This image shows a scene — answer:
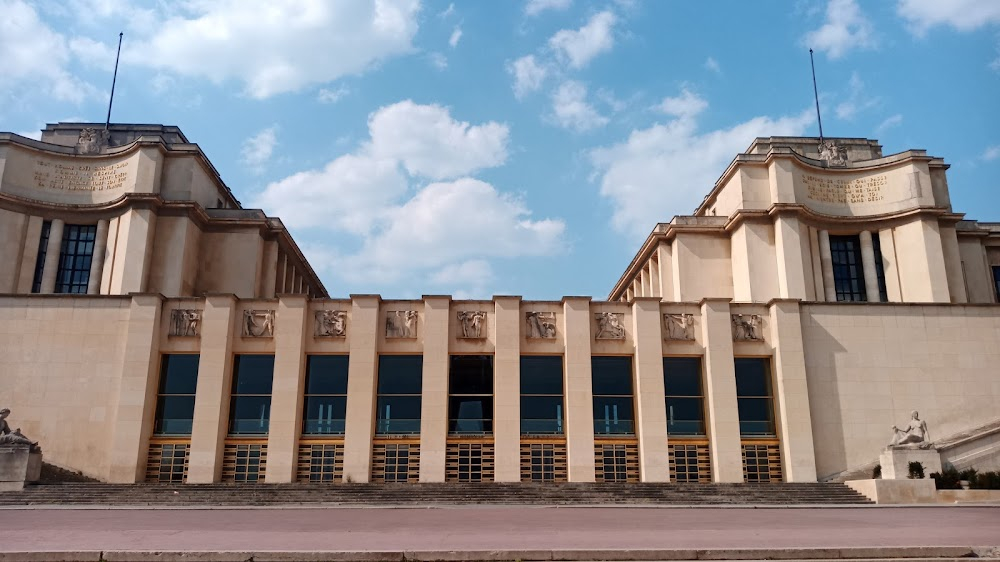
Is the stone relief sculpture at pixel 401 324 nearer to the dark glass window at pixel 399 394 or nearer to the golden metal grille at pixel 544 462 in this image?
the dark glass window at pixel 399 394

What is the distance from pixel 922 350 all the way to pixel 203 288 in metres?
39.6

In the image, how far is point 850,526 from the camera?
56.9 ft

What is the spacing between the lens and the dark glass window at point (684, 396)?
3750 cm

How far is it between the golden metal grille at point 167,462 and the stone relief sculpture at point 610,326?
19628mm

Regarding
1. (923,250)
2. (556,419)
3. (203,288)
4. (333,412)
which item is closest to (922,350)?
(923,250)

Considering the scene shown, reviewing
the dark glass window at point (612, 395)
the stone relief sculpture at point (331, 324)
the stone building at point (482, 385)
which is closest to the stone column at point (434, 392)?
the stone building at point (482, 385)

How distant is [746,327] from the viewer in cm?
3872

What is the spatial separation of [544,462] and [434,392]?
234 inches

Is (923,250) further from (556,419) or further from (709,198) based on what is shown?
(556,419)

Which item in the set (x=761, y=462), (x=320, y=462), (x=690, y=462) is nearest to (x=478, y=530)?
(x=320, y=462)

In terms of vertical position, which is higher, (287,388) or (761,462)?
(287,388)

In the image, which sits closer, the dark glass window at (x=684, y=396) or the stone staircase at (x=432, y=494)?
the stone staircase at (x=432, y=494)

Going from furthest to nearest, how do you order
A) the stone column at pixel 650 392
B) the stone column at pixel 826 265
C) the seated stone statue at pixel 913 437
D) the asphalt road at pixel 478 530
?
1. the stone column at pixel 826 265
2. the stone column at pixel 650 392
3. the seated stone statue at pixel 913 437
4. the asphalt road at pixel 478 530

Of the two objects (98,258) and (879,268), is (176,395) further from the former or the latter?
(879,268)
